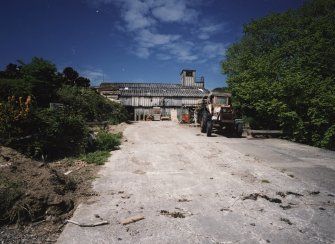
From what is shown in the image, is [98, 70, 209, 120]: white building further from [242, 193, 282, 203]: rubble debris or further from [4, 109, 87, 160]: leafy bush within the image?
[242, 193, 282, 203]: rubble debris

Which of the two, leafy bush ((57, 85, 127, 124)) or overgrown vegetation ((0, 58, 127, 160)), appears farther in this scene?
leafy bush ((57, 85, 127, 124))

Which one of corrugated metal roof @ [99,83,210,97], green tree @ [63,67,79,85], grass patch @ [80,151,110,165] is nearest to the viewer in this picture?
grass patch @ [80,151,110,165]

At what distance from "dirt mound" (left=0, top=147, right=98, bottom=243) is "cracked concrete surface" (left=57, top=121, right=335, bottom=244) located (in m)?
0.32

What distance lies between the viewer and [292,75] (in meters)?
17.1

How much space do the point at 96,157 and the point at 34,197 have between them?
4331 millimetres

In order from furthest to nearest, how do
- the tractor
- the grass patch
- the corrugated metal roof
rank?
the corrugated metal roof < the tractor < the grass patch

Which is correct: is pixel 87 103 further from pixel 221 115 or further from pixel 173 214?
pixel 173 214

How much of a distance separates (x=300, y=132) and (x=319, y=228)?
1330 centimetres

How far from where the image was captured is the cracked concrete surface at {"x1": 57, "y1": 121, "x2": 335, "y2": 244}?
389 cm

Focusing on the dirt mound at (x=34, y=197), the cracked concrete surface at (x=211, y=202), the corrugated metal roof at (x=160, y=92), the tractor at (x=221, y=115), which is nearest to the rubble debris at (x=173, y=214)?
the cracked concrete surface at (x=211, y=202)

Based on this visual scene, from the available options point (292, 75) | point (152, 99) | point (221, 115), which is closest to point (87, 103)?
point (221, 115)

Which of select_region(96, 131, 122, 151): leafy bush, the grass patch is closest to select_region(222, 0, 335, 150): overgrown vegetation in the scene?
select_region(96, 131, 122, 151): leafy bush

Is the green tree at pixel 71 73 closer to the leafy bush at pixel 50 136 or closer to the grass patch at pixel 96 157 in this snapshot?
the leafy bush at pixel 50 136

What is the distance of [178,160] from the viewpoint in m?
9.02
